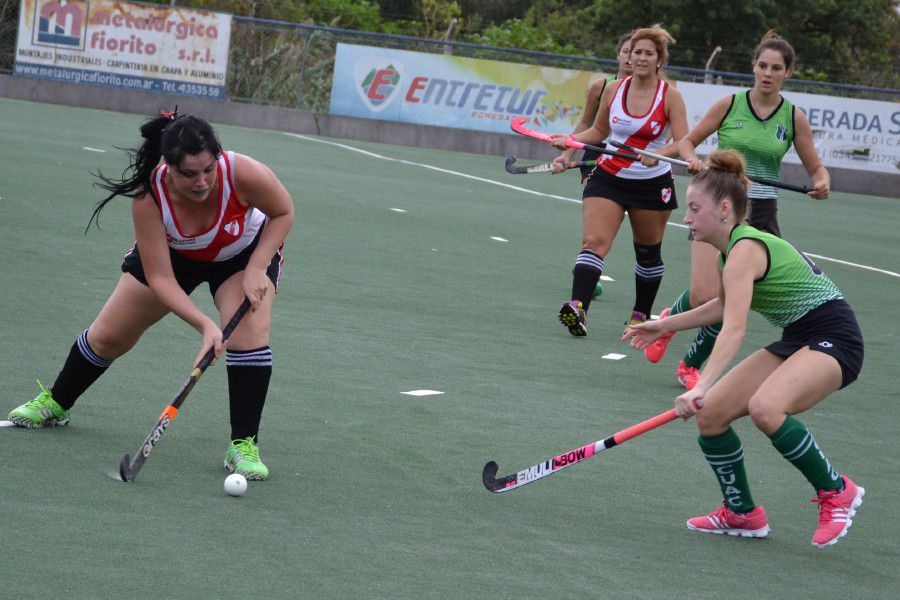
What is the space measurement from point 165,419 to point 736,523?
205cm

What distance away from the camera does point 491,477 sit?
4867mm

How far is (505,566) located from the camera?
4.11 meters

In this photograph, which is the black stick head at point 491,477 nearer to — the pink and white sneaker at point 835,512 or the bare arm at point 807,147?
the pink and white sneaker at point 835,512

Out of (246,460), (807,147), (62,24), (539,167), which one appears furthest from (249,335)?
(62,24)

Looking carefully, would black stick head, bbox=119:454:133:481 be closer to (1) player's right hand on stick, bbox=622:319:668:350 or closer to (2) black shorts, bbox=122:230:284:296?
(2) black shorts, bbox=122:230:284:296

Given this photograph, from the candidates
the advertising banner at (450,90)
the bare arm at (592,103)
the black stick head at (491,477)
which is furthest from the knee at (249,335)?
the advertising banner at (450,90)

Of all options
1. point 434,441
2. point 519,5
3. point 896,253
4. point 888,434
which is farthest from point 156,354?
point 519,5

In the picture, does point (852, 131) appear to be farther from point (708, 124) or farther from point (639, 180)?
point (708, 124)

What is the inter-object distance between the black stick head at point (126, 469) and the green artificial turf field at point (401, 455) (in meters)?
0.06

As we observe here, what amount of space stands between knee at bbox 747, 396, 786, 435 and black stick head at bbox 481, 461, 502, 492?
969 millimetres

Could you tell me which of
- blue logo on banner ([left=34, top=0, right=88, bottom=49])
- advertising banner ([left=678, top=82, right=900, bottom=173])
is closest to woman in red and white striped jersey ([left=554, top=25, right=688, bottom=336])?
advertising banner ([left=678, top=82, right=900, bottom=173])

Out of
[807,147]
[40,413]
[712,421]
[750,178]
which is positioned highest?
[807,147]

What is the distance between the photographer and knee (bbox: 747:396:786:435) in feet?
14.7

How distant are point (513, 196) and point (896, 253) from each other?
479cm
